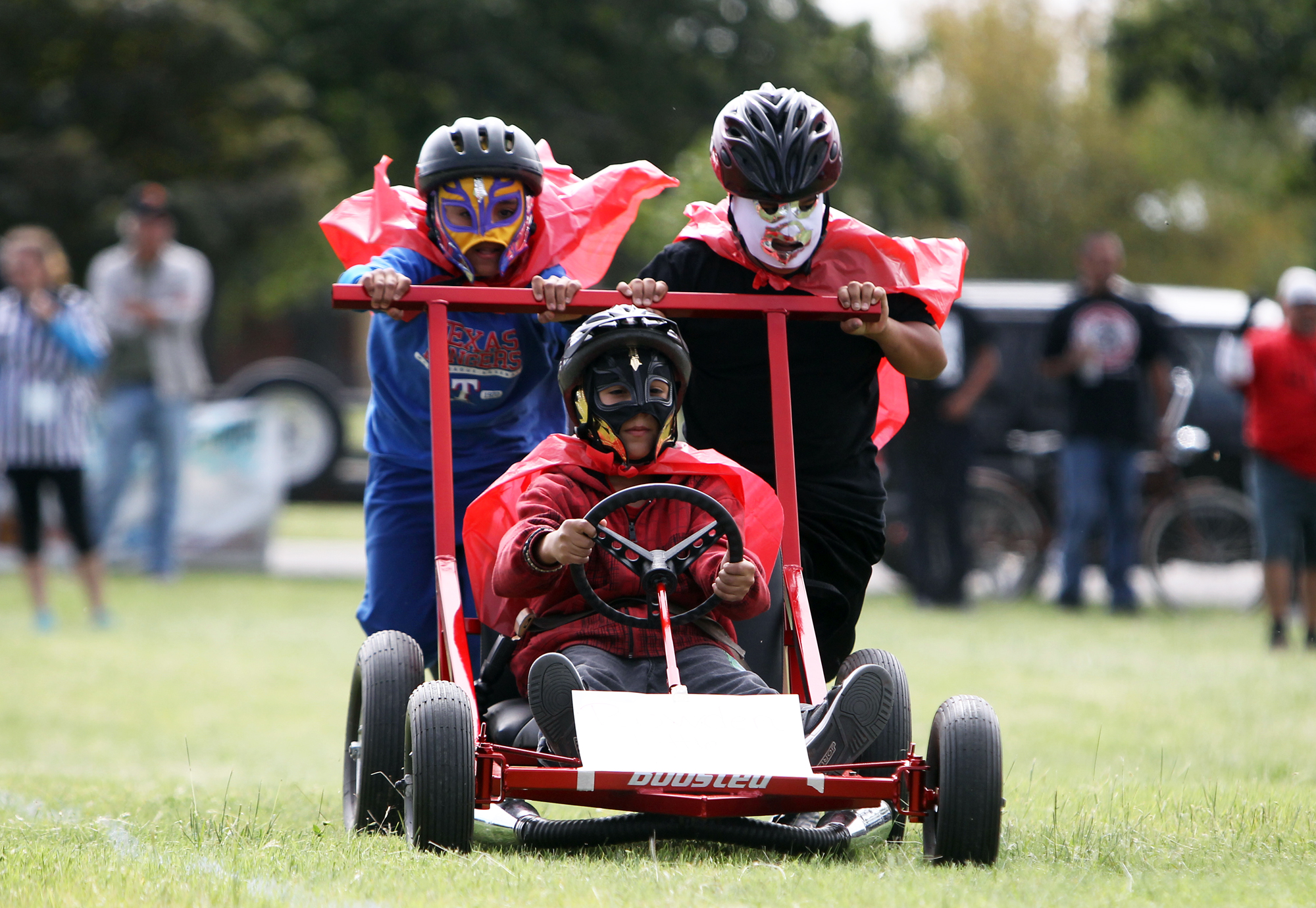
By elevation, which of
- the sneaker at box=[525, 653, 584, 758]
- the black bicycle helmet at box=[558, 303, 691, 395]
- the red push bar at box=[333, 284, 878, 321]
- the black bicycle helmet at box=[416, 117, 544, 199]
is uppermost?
the black bicycle helmet at box=[416, 117, 544, 199]

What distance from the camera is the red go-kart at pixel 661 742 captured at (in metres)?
3.83

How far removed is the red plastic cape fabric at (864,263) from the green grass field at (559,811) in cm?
158

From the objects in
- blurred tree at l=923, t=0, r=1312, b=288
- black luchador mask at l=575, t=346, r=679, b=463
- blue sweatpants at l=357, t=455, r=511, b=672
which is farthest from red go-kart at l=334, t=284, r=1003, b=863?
blurred tree at l=923, t=0, r=1312, b=288

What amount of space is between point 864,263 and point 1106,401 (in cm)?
736

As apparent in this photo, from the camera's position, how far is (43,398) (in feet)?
35.1

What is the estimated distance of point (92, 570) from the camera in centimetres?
1062

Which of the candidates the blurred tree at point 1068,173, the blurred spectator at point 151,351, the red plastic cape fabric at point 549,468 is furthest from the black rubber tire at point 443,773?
the blurred tree at point 1068,173

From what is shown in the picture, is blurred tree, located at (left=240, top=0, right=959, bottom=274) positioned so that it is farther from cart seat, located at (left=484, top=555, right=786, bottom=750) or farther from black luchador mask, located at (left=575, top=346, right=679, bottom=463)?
black luchador mask, located at (left=575, top=346, right=679, bottom=463)

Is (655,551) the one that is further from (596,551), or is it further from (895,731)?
(895,731)

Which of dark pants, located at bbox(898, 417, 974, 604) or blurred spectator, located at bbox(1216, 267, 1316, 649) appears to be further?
dark pants, located at bbox(898, 417, 974, 604)

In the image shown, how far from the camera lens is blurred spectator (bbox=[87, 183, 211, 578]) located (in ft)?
41.1

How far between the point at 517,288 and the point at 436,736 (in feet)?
4.98

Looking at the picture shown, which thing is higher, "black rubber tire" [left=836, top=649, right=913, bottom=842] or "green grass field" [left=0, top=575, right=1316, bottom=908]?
"black rubber tire" [left=836, top=649, right=913, bottom=842]

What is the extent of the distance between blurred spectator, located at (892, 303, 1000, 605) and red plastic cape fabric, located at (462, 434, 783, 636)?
7.52 meters
